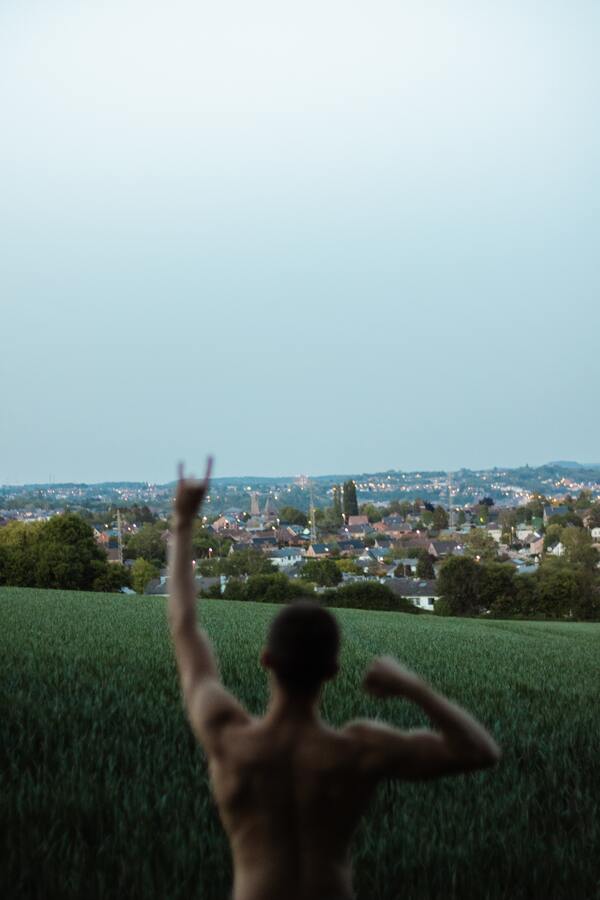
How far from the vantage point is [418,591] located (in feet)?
300

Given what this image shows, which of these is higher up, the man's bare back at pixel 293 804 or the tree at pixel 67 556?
the man's bare back at pixel 293 804

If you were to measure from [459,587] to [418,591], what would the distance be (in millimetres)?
20266

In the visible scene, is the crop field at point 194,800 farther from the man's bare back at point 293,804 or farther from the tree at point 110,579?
the tree at point 110,579

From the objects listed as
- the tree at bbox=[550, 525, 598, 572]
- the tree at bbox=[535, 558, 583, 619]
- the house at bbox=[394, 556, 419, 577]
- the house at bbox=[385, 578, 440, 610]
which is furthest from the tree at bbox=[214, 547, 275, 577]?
the tree at bbox=[550, 525, 598, 572]

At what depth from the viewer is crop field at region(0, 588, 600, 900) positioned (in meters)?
4.75

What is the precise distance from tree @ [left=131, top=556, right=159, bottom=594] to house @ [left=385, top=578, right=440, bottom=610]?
21.5m

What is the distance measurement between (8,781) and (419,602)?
8610cm

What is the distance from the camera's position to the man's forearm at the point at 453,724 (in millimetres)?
2352

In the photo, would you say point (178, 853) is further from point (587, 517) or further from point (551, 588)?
point (587, 517)

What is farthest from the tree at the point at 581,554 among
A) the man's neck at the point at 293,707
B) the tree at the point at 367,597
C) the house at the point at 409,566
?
the man's neck at the point at 293,707

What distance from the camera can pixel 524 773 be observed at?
7152 millimetres

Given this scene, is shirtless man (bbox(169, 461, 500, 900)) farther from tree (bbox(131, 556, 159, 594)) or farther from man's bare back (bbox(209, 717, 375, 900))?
tree (bbox(131, 556, 159, 594))

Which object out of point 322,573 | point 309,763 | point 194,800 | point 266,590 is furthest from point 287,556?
point 309,763

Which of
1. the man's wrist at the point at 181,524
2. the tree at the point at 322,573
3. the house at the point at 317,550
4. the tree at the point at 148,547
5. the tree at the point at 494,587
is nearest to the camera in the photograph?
the man's wrist at the point at 181,524
